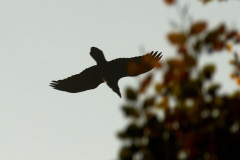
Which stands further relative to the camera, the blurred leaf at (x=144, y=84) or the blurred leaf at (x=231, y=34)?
the blurred leaf at (x=231, y=34)

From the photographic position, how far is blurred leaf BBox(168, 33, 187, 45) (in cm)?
305

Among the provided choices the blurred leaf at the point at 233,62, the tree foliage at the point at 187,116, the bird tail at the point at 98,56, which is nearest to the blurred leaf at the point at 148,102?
the tree foliage at the point at 187,116

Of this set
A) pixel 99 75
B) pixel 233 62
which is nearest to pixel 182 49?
pixel 233 62

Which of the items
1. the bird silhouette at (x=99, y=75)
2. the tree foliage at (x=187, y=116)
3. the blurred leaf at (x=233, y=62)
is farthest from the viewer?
the bird silhouette at (x=99, y=75)

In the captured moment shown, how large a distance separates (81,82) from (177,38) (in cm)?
1272

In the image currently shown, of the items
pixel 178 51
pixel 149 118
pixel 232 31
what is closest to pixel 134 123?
pixel 149 118

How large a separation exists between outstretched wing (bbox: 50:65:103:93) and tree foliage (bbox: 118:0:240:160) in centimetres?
1199

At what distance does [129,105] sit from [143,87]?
147mm

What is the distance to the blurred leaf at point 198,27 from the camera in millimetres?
3041

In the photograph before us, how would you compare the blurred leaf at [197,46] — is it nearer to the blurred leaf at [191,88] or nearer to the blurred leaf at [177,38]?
the blurred leaf at [177,38]

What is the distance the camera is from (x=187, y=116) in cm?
312

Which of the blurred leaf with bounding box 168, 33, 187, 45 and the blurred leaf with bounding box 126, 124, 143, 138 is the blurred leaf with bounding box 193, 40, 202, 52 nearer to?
the blurred leaf with bounding box 168, 33, 187, 45

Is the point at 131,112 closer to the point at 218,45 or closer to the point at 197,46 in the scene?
the point at 197,46

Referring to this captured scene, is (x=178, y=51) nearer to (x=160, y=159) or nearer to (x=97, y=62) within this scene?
(x=160, y=159)
